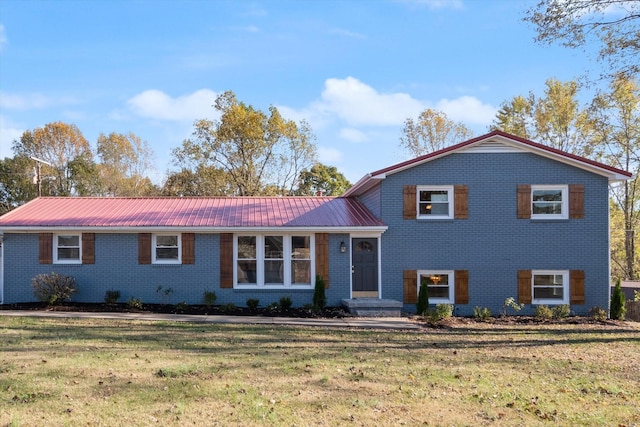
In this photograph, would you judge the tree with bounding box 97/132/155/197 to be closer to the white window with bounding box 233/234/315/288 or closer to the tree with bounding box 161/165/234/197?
the tree with bounding box 161/165/234/197

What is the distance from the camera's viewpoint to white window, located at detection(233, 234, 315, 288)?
1733cm

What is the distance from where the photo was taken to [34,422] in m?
5.71

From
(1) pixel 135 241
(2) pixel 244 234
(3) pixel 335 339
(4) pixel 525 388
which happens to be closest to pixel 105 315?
(1) pixel 135 241

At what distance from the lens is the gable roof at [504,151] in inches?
671

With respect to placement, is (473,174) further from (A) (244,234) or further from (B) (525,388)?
(B) (525,388)

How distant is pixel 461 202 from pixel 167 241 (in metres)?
9.44

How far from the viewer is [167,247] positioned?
682 inches

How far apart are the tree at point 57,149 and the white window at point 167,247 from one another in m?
27.3

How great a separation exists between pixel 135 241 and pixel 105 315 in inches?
119

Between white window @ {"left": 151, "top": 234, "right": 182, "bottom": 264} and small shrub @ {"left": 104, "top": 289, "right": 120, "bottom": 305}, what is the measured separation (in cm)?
157

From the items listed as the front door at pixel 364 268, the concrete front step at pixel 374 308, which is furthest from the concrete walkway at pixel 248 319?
the front door at pixel 364 268

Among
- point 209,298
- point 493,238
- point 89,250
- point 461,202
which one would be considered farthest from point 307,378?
point 89,250

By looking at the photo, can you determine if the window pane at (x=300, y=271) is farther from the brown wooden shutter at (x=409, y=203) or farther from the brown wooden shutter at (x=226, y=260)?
the brown wooden shutter at (x=409, y=203)

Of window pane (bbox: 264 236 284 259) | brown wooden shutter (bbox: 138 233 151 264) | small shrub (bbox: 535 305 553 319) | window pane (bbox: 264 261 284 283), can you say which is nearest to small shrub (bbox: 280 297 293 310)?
window pane (bbox: 264 261 284 283)
